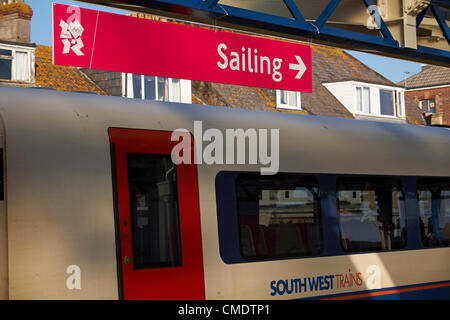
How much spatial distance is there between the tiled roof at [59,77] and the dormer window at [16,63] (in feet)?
1.27

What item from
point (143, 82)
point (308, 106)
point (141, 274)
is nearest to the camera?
point (141, 274)

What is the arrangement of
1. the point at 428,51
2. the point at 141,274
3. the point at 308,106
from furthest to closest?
the point at 308,106
the point at 428,51
the point at 141,274

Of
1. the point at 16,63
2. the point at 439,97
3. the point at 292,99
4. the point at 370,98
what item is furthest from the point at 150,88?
the point at 439,97

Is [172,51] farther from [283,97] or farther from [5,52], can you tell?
[283,97]

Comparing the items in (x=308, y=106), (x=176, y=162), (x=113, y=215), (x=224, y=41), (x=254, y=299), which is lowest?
(x=254, y=299)

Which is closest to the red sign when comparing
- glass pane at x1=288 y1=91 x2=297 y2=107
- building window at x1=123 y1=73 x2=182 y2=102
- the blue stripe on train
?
the blue stripe on train

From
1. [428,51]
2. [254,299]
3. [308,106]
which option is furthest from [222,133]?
[308,106]

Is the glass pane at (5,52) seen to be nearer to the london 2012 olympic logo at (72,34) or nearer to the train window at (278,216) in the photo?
the train window at (278,216)

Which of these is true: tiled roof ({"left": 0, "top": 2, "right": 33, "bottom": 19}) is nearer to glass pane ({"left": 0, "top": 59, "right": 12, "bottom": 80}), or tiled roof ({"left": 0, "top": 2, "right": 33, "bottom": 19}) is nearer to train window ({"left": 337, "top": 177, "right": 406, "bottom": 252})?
glass pane ({"left": 0, "top": 59, "right": 12, "bottom": 80})

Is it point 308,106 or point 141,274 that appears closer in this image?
point 141,274

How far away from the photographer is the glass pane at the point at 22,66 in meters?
23.0

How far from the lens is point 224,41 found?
768cm

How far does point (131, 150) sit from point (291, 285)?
2.34m

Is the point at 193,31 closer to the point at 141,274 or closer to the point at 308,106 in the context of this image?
the point at 141,274
